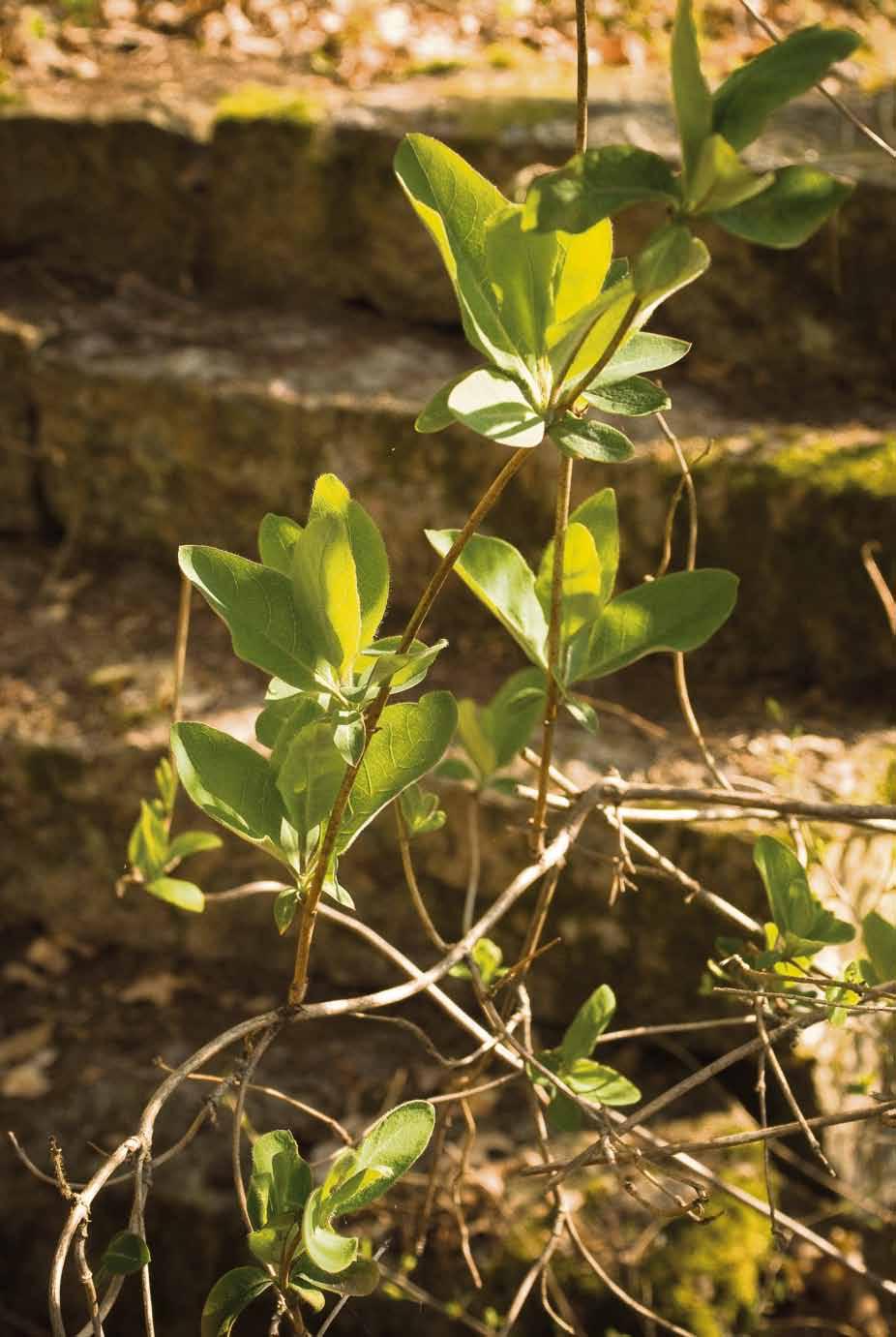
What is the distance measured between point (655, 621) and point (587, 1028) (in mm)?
426

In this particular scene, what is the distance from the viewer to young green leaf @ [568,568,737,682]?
0.97 metres

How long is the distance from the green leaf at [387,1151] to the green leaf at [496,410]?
17.3 inches

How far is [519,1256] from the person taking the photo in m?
2.22

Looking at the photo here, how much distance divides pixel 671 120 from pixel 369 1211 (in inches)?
96.7

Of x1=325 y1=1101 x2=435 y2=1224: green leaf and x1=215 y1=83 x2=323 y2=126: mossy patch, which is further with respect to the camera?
x1=215 y1=83 x2=323 y2=126: mossy patch

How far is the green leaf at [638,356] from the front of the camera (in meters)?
0.77

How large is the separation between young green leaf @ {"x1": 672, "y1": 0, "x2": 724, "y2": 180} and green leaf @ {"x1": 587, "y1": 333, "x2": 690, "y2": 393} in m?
0.16

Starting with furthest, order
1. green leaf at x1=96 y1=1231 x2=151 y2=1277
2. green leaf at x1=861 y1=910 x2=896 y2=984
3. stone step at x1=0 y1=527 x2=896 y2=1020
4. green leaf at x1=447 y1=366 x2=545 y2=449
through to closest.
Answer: stone step at x1=0 y1=527 x2=896 y2=1020, green leaf at x1=861 y1=910 x2=896 y2=984, green leaf at x1=96 y1=1231 x2=151 y2=1277, green leaf at x1=447 y1=366 x2=545 y2=449

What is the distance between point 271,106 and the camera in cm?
321

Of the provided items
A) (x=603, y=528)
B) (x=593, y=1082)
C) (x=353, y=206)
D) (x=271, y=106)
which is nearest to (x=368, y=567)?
(x=603, y=528)

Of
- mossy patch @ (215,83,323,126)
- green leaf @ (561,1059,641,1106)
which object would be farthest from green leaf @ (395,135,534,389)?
mossy patch @ (215,83,323,126)

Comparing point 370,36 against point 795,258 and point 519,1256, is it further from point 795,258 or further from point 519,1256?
point 519,1256

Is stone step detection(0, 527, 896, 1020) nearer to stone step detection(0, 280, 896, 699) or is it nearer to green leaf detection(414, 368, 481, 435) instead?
stone step detection(0, 280, 896, 699)

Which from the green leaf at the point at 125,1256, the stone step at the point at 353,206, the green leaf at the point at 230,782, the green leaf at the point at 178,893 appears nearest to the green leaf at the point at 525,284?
the green leaf at the point at 230,782
